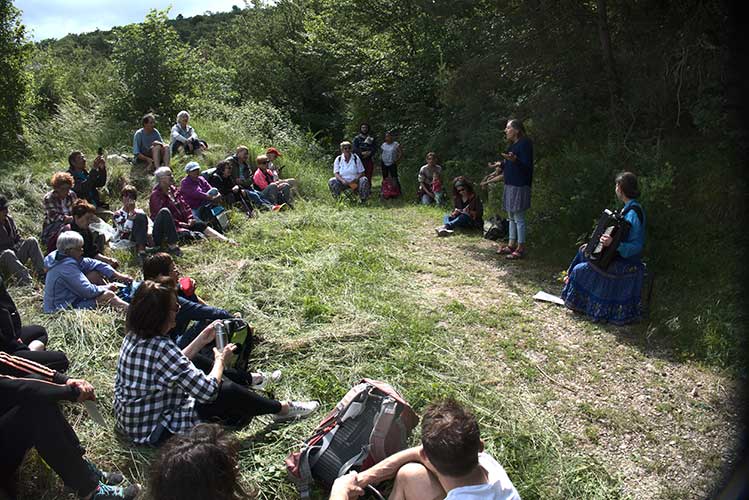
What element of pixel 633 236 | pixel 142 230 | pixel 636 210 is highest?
pixel 636 210

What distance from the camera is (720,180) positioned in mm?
6328

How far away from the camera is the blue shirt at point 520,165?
22.1ft

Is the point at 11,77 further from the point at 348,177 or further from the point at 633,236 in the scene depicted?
the point at 633,236

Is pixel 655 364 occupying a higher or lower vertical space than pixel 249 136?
lower

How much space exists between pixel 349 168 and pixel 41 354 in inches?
301

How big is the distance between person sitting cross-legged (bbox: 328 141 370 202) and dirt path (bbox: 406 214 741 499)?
16.7 ft

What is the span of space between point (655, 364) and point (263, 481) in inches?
124

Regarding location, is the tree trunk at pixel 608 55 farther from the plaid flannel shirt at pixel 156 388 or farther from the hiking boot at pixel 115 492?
the hiking boot at pixel 115 492

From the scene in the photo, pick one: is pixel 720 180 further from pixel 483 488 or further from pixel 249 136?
pixel 249 136

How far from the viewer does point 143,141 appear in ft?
32.7

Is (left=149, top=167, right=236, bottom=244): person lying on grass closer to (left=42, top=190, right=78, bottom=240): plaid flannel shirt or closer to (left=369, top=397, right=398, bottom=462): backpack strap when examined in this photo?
(left=42, top=190, right=78, bottom=240): plaid flannel shirt

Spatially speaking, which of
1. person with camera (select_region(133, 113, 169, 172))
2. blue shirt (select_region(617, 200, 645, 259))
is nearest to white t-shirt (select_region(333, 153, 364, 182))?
person with camera (select_region(133, 113, 169, 172))

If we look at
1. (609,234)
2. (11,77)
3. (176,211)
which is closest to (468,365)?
(609,234)

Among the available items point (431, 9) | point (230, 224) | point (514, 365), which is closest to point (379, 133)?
point (431, 9)
